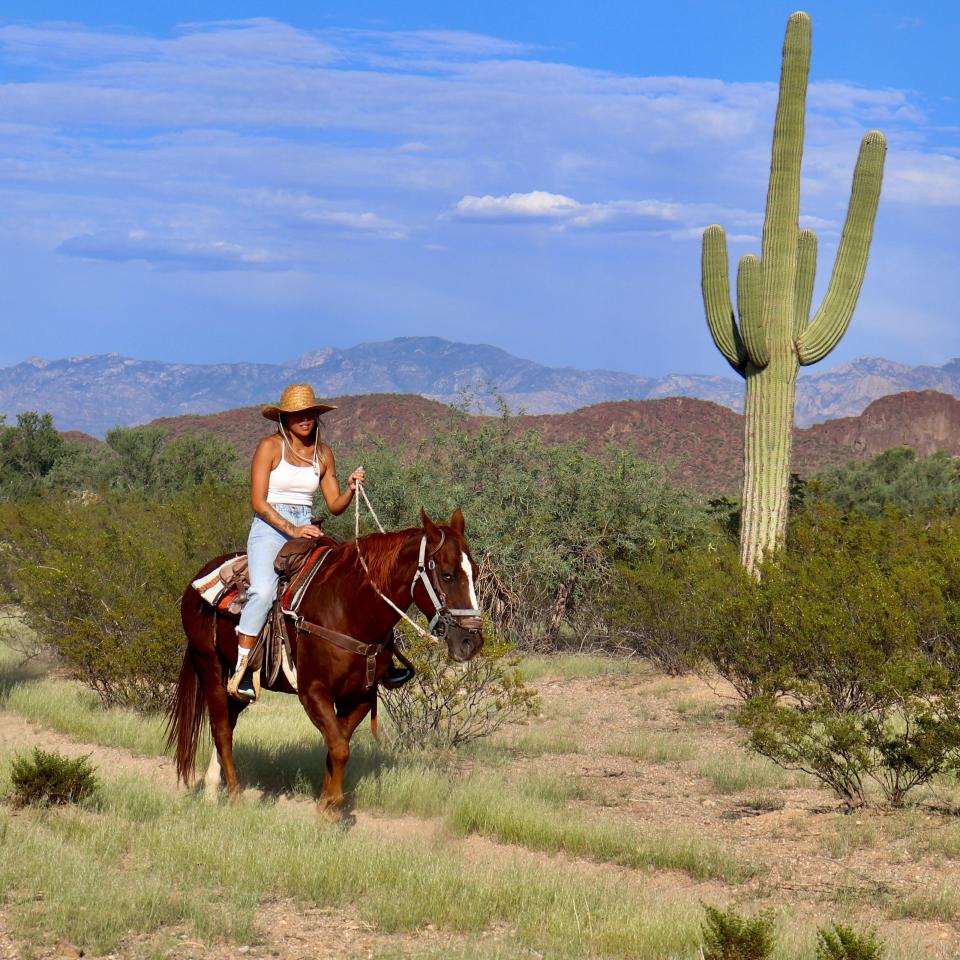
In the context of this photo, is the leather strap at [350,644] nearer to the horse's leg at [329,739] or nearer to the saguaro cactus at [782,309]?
the horse's leg at [329,739]

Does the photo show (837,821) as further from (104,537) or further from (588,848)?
(104,537)

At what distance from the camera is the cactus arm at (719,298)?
55.3 ft

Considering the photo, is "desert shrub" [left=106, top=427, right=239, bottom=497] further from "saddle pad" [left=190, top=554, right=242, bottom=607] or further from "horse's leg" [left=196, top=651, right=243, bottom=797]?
"saddle pad" [left=190, top=554, right=242, bottom=607]

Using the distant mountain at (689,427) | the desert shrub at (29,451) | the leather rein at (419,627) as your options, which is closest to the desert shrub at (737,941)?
the leather rein at (419,627)

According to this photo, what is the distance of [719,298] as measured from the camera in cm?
1722

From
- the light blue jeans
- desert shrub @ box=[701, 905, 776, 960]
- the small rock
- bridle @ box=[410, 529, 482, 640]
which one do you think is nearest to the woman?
the light blue jeans

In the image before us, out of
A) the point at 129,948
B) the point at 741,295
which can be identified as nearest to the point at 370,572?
the point at 129,948

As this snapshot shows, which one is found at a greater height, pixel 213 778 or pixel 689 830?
pixel 213 778

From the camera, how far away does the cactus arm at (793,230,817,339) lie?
16.7 m

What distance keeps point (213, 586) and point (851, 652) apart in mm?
6060

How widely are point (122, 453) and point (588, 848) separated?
109ft

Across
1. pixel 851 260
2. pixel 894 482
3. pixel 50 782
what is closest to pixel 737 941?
pixel 50 782

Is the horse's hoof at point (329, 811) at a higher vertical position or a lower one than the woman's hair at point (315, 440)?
lower

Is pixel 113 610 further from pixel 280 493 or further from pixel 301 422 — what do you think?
pixel 301 422
